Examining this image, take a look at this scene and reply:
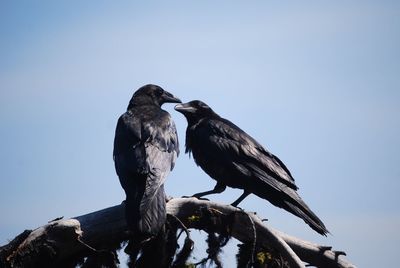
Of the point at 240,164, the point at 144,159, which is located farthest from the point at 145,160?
the point at 240,164

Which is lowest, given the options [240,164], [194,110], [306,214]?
[306,214]

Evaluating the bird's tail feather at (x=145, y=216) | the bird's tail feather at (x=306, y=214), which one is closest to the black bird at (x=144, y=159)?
the bird's tail feather at (x=145, y=216)

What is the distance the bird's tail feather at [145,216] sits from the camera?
5.27 m

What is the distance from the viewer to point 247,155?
25.8ft

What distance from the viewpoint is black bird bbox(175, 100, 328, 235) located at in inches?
294

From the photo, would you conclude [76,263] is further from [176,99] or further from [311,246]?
[176,99]

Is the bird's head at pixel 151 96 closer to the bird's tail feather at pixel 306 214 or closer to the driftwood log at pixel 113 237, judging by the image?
the bird's tail feather at pixel 306 214

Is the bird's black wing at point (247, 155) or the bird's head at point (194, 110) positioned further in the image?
the bird's head at point (194, 110)

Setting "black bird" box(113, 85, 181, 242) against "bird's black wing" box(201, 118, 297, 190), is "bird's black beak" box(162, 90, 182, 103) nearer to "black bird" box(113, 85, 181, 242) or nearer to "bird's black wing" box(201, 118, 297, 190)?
"black bird" box(113, 85, 181, 242)

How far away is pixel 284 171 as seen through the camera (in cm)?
793

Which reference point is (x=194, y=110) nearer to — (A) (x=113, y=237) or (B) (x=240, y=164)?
(B) (x=240, y=164)

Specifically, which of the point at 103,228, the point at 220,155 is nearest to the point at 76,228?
the point at 103,228

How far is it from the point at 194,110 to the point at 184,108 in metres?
0.15

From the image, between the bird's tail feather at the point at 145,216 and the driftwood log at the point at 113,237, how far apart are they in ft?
0.63
